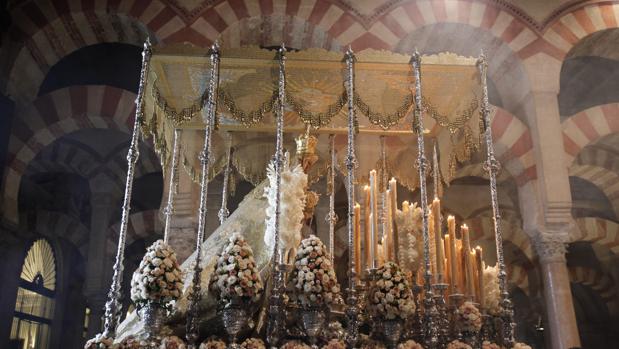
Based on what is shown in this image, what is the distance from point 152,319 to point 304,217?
156 cm

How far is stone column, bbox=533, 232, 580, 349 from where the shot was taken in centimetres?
658

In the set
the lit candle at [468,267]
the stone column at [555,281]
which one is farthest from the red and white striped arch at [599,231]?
the lit candle at [468,267]

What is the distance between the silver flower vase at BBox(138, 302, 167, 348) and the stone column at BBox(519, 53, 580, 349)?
186 inches

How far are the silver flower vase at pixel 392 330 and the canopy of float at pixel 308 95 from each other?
1806 millimetres

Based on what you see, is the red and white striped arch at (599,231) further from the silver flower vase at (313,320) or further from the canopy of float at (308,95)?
the silver flower vase at (313,320)

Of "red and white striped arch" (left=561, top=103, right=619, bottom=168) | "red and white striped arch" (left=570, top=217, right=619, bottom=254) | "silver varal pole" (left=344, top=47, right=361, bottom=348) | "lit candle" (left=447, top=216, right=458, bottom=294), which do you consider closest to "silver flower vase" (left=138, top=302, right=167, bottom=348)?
"silver varal pole" (left=344, top=47, right=361, bottom=348)

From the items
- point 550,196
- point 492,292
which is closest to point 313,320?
point 492,292

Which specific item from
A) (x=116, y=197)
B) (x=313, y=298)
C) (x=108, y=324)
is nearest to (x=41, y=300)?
(x=116, y=197)

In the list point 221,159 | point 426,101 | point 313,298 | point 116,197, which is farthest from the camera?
point 116,197

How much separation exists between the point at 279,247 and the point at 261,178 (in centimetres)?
202

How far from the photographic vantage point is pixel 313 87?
533 cm

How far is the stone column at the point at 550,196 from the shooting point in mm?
6656

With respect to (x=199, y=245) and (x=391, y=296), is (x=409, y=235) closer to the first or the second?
(x=391, y=296)

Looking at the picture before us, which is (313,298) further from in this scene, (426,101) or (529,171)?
(529,171)
